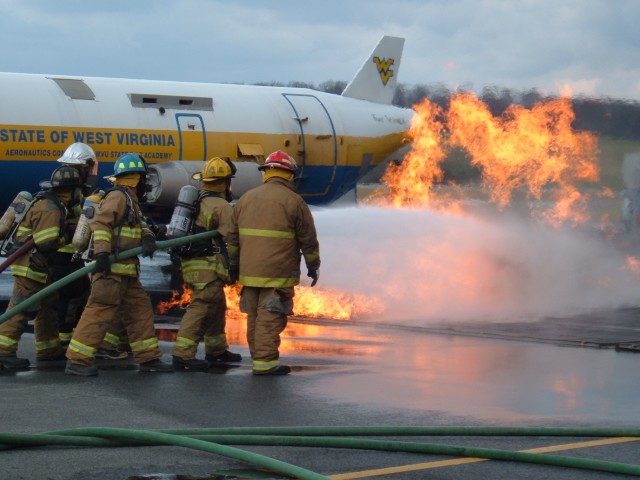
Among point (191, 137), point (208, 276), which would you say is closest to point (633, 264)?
point (191, 137)

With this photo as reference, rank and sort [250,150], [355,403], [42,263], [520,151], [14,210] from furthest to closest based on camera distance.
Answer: [250,150], [520,151], [14,210], [42,263], [355,403]

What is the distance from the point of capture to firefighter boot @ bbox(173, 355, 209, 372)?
400 inches

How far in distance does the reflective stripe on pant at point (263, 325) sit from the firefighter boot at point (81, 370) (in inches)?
50.3

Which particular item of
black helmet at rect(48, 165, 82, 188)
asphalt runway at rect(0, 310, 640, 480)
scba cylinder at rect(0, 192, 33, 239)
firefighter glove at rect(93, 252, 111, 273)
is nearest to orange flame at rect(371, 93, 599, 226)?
asphalt runway at rect(0, 310, 640, 480)

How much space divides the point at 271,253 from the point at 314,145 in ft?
33.9

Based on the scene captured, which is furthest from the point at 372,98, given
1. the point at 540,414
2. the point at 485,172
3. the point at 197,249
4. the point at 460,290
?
the point at 540,414

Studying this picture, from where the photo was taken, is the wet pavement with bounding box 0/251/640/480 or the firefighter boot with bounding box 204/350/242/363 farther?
the firefighter boot with bounding box 204/350/242/363

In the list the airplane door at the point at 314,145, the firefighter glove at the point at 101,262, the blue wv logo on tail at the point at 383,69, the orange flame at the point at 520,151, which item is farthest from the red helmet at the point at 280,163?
the blue wv logo on tail at the point at 383,69

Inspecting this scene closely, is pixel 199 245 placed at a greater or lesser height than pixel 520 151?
lesser

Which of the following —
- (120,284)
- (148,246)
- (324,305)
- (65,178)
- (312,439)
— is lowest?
(312,439)

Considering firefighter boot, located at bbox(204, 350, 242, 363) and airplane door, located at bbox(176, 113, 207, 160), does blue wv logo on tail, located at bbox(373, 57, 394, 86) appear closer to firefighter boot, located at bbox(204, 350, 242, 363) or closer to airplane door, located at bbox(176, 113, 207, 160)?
airplane door, located at bbox(176, 113, 207, 160)

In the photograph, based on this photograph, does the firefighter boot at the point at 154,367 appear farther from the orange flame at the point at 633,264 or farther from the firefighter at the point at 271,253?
the orange flame at the point at 633,264

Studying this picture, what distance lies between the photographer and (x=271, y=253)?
995 cm

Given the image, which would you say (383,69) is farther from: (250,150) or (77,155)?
(77,155)
